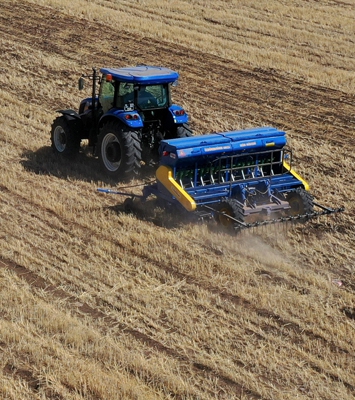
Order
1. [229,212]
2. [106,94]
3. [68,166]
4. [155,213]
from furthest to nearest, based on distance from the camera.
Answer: [68,166] → [106,94] → [155,213] → [229,212]

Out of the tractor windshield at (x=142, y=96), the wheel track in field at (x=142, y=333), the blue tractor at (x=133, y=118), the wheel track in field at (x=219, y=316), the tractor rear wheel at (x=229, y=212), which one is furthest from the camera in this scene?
the tractor windshield at (x=142, y=96)

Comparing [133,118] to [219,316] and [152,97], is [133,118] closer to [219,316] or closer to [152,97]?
[152,97]

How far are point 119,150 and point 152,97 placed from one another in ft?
3.45

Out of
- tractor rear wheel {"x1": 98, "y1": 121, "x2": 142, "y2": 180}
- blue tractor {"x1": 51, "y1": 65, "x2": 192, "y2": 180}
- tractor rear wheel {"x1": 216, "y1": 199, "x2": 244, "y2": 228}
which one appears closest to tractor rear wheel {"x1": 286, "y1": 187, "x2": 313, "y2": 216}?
tractor rear wheel {"x1": 216, "y1": 199, "x2": 244, "y2": 228}

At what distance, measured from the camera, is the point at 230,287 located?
1013 centimetres

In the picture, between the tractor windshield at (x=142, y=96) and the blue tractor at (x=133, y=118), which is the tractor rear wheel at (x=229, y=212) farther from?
the tractor windshield at (x=142, y=96)

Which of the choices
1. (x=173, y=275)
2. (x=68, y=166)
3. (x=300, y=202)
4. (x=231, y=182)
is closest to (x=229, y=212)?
(x=231, y=182)

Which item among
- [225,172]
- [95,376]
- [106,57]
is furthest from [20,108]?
[95,376]

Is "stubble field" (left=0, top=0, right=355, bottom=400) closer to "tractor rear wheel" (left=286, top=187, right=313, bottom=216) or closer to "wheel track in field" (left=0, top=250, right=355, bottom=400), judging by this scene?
"wheel track in field" (left=0, top=250, right=355, bottom=400)

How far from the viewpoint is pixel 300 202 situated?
12211 millimetres

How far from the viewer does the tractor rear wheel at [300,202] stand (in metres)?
12.1

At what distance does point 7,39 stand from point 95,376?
1689 centimetres

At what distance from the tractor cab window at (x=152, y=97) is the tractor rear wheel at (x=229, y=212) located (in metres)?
2.60

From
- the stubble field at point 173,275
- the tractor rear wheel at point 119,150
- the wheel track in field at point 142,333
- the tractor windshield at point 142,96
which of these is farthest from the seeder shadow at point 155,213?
the wheel track in field at point 142,333
